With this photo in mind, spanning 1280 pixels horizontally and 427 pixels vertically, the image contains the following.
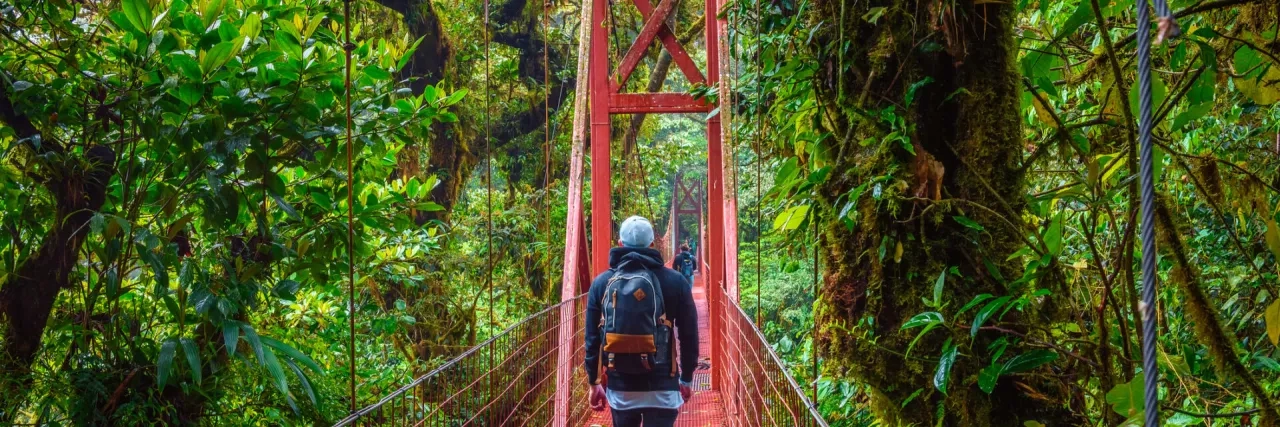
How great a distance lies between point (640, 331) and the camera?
6.63 ft

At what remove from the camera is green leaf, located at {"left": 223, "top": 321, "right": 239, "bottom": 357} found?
1.19 metres

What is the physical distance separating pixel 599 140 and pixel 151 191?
2.51 m

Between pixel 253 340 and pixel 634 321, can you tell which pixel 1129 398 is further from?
pixel 634 321

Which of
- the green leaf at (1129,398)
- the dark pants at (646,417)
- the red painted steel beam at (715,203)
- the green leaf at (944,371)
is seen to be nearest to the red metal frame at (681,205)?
the red painted steel beam at (715,203)

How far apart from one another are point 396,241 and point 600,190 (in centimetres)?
127

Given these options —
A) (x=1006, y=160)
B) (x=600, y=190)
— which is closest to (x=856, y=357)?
(x=1006, y=160)

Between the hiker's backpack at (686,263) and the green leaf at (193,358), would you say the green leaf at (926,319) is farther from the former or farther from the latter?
the hiker's backpack at (686,263)

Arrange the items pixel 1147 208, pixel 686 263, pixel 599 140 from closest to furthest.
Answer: pixel 1147 208 < pixel 599 140 < pixel 686 263

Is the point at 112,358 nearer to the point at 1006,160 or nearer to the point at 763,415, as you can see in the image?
the point at 763,415

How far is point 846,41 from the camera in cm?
124

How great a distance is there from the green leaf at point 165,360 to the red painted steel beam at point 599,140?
2.42 metres

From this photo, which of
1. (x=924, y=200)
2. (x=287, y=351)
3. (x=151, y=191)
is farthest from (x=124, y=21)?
(x=924, y=200)

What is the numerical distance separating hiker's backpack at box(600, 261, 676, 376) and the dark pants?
134 mm

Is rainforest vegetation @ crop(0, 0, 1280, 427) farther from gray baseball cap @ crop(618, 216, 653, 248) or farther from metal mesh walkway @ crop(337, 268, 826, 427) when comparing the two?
gray baseball cap @ crop(618, 216, 653, 248)
